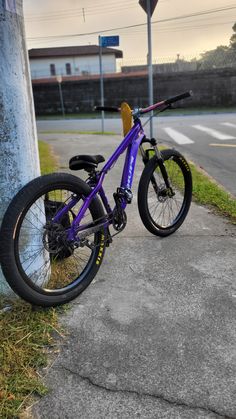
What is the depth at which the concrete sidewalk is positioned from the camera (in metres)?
1.95

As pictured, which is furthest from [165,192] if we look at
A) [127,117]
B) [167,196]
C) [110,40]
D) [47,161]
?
[110,40]

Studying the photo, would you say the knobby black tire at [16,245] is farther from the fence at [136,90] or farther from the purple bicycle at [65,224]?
the fence at [136,90]

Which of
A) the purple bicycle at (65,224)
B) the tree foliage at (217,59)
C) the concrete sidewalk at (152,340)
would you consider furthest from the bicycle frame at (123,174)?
the tree foliage at (217,59)

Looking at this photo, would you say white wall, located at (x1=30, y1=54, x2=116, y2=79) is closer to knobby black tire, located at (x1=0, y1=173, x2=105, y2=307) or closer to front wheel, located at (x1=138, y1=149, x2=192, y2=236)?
front wheel, located at (x1=138, y1=149, x2=192, y2=236)

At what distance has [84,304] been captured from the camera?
2.79m

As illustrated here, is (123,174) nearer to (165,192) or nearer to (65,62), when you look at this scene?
(165,192)

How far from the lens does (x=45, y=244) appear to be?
2674 mm

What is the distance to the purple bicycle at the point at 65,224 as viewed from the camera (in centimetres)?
240

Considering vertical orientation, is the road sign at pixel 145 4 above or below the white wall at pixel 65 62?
below

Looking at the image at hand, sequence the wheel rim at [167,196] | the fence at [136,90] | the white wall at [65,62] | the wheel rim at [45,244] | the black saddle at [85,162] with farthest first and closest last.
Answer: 1. the white wall at [65,62]
2. the fence at [136,90]
3. the wheel rim at [167,196]
4. the black saddle at [85,162]
5. the wheel rim at [45,244]

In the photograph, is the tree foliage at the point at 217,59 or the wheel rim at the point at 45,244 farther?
the tree foliage at the point at 217,59

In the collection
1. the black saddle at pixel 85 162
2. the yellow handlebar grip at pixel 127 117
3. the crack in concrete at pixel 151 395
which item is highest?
the yellow handlebar grip at pixel 127 117

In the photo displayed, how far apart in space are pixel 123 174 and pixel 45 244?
0.97 meters

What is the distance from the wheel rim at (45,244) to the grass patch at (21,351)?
0.63 feet
